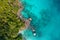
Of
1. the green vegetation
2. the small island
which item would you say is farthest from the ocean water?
the green vegetation

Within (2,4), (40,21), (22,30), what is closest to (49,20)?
(40,21)

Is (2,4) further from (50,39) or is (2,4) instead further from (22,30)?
(50,39)

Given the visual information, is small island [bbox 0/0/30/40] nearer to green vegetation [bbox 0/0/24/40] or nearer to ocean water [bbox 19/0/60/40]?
green vegetation [bbox 0/0/24/40]

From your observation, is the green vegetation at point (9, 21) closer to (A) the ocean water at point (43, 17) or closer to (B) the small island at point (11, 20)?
(B) the small island at point (11, 20)

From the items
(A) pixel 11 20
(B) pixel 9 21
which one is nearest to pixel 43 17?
(A) pixel 11 20

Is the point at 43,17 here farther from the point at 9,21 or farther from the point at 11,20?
the point at 9,21

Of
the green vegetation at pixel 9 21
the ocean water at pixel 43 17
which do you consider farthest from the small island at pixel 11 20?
the ocean water at pixel 43 17
